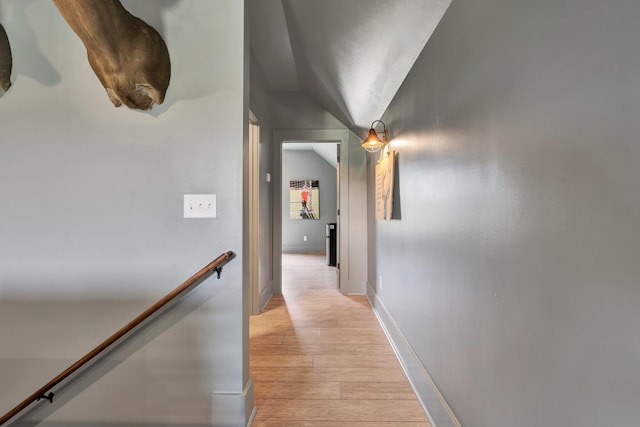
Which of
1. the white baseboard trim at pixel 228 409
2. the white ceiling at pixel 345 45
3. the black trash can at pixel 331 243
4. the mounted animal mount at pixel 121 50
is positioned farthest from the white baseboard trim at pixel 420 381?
the black trash can at pixel 331 243

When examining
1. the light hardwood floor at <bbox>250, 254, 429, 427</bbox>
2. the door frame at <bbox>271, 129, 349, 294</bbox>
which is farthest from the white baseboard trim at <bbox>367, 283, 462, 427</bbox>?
the door frame at <bbox>271, 129, 349, 294</bbox>

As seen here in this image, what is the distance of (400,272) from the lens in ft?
6.61

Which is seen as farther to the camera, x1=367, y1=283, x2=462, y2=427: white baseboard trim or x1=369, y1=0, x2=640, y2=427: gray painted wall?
x1=367, y1=283, x2=462, y2=427: white baseboard trim

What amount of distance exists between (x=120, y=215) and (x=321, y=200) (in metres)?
5.95

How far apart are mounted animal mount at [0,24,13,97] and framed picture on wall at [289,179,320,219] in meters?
5.92

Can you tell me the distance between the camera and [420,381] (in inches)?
61.6

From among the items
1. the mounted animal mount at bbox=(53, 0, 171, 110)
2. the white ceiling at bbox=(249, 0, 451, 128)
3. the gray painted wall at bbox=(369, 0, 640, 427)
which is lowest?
the gray painted wall at bbox=(369, 0, 640, 427)

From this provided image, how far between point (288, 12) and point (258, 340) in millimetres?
2541

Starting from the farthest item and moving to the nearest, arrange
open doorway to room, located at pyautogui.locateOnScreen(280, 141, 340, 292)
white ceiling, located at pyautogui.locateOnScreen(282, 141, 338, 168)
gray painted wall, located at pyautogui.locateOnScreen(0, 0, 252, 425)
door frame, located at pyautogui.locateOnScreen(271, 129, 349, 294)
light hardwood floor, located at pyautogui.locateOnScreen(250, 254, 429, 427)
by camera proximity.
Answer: open doorway to room, located at pyautogui.locateOnScreen(280, 141, 340, 292) < white ceiling, located at pyautogui.locateOnScreen(282, 141, 338, 168) < door frame, located at pyautogui.locateOnScreen(271, 129, 349, 294) < light hardwood floor, located at pyautogui.locateOnScreen(250, 254, 429, 427) < gray painted wall, located at pyautogui.locateOnScreen(0, 0, 252, 425)

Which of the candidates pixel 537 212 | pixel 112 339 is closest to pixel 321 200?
pixel 112 339

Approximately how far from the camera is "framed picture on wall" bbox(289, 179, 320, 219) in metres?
7.15

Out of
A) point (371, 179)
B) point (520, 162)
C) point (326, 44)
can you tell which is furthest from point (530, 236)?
point (371, 179)

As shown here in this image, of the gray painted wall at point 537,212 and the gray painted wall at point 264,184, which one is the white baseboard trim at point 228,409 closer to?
the gray painted wall at point 537,212

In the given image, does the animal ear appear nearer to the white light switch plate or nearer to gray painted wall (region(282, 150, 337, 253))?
the white light switch plate
